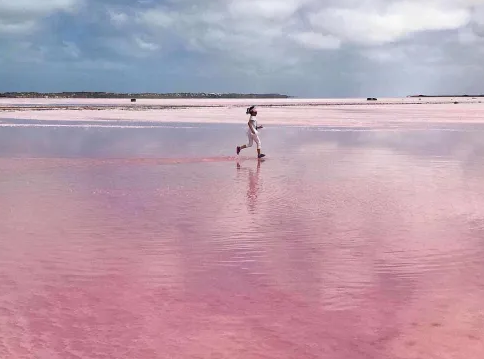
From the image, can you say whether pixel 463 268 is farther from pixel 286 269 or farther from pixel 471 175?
pixel 471 175

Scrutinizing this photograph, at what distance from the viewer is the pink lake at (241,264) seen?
5824mm

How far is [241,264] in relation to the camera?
8148 millimetres

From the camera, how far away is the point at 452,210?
Result: 11.8m

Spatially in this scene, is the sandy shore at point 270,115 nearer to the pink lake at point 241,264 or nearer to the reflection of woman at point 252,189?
the reflection of woman at point 252,189

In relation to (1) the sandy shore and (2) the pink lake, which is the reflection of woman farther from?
(1) the sandy shore

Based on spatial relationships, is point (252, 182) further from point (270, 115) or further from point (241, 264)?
point (270, 115)

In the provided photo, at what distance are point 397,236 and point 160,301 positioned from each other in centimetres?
437

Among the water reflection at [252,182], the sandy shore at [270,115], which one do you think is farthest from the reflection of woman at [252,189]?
the sandy shore at [270,115]

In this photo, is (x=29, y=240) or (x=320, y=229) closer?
(x=29, y=240)

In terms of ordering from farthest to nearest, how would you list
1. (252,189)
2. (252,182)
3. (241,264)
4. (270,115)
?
(270,115), (252,182), (252,189), (241,264)

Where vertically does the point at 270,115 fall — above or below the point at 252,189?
above

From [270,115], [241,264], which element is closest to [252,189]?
[241,264]

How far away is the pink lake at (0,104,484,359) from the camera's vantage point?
19.1 ft

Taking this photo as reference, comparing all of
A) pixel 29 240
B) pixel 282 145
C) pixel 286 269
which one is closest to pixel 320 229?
pixel 286 269
